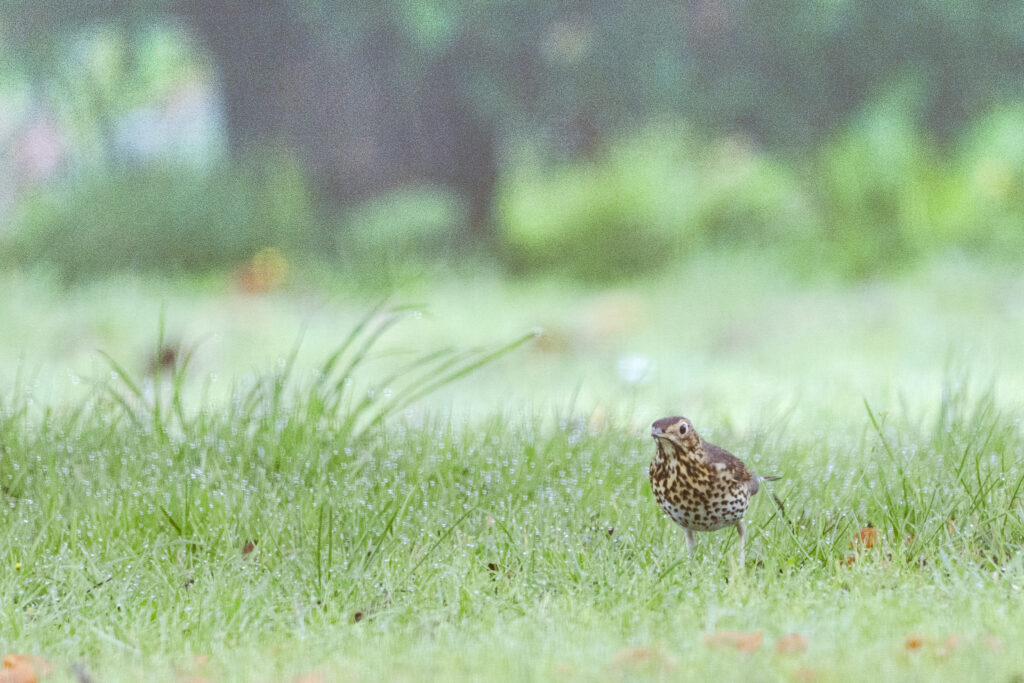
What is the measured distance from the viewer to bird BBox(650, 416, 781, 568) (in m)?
2.75

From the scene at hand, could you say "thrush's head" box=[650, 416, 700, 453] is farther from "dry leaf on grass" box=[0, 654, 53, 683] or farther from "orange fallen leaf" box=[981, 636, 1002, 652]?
"dry leaf on grass" box=[0, 654, 53, 683]

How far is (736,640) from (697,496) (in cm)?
53

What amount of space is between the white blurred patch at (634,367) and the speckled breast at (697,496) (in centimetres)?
327

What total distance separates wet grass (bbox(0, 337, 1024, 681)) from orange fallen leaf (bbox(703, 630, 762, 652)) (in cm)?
2

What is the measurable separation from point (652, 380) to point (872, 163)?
3821 millimetres

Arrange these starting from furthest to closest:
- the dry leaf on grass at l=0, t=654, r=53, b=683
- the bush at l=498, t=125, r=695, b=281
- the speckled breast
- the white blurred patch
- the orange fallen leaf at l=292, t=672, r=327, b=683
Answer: the bush at l=498, t=125, r=695, b=281, the white blurred patch, the speckled breast, the dry leaf on grass at l=0, t=654, r=53, b=683, the orange fallen leaf at l=292, t=672, r=327, b=683

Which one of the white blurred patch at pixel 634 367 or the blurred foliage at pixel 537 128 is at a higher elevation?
the blurred foliage at pixel 537 128

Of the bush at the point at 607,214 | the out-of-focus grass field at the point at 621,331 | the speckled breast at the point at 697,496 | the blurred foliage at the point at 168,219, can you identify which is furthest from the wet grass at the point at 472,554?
the blurred foliage at the point at 168,219

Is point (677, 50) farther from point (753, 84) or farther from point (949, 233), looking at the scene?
point (949, 233)

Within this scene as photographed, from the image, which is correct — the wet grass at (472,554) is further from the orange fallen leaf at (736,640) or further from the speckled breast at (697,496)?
the speckled breast at (697,496)

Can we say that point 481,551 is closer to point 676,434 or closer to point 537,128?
point 676,434

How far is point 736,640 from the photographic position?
2238mm

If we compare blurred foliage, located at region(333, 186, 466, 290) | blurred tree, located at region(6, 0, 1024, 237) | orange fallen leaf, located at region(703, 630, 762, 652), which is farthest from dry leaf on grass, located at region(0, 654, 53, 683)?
blurred tree, located at region(6, 0, 1024, 237)

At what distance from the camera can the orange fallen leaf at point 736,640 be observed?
2215mm
